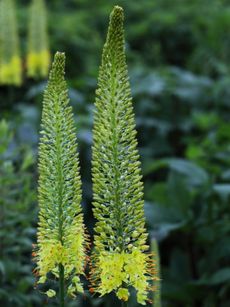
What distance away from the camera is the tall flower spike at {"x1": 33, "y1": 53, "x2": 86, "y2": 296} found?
2.77 meters

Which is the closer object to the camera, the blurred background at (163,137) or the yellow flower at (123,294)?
the yellow flower at (123,294)

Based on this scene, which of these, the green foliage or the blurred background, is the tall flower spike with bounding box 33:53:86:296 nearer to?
the blurred background

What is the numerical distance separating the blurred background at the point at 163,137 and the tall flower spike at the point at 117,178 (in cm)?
166

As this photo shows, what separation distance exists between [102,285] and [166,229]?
8.20 ft

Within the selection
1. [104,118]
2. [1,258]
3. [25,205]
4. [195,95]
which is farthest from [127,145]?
[195,95]

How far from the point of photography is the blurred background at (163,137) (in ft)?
16.7

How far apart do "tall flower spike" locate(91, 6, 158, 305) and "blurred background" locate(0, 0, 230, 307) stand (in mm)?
1661

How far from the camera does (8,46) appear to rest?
7.42 m

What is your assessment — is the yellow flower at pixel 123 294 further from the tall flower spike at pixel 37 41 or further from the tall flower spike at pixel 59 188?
the tall flower spike at pixel 37 41

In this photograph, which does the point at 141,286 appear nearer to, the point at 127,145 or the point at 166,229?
the point at 127,145

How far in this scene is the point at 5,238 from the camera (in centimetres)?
491

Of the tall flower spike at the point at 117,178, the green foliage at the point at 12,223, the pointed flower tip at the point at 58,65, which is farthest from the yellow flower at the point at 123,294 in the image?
the green foliage at the point at 12,223

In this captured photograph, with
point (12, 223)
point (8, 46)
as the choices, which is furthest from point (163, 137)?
point (12, 223)

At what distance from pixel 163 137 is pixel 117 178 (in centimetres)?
561
